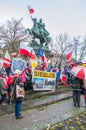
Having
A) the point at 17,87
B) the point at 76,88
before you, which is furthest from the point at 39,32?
the point at 17,87

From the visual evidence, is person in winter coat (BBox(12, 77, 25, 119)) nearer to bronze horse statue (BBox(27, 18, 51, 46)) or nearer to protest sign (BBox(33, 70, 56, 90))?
protest sign (BBox(33, 70, 56, 90))

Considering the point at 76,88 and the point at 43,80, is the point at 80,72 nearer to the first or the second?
the point at 76,88

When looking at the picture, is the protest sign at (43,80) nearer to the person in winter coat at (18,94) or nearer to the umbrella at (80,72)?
the umbrella at (80,72)

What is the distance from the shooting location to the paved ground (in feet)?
24.7

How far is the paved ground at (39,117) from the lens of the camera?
297 inches

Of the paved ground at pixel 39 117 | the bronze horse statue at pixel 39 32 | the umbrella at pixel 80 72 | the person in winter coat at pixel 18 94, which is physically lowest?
the paved ground at pixel 39 117

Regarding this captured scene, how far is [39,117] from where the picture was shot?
8695 millimetres

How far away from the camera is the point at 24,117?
8.66m

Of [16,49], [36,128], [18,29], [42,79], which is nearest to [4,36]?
[18,29]

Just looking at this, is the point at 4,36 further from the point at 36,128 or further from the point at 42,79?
the point at 36,128

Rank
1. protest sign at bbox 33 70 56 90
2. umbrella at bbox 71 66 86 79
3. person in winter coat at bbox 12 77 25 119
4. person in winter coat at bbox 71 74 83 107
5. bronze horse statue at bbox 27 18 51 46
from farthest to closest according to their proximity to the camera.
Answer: bronze horse statue at bbox 27 18 51 46 < protest sign at bbox 33 70 56 90 < person in winter coat at bbox 71 74 83 107 < umbrella at bbox 71 66 86 79 < person in winter coat at bbox 12 77 25 119

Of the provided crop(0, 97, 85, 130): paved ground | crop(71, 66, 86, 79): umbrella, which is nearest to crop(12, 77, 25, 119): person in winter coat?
crop(0, 97, 85, 130): paved ground

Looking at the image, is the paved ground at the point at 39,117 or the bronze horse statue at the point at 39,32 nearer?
the paved ground at the point at 39,117

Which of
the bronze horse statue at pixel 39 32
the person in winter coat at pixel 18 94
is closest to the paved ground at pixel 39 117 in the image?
the person in winter coat at pixel 18 94
